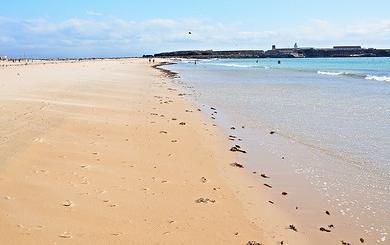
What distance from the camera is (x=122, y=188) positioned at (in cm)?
642

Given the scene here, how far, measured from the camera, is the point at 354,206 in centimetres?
649

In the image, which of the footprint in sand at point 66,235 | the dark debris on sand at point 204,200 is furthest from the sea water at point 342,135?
the footprint in sand at point 66,235

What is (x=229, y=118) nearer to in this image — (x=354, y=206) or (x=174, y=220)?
(x=354, y=206)

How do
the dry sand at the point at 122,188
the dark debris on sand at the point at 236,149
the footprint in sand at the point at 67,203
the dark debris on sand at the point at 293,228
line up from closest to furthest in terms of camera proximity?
the dry sand at the point at 122,188
the footprint in sand at the point at 67,203
the dark debris on sand at the point at 293,228
the dark debris on sand at the point at 236,149

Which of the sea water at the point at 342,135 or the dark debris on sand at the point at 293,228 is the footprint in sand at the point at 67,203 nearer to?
the dark debris on sand at the point at 293,228

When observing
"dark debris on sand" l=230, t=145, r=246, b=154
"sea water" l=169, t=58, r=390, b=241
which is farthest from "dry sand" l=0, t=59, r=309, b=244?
"sea water" l=169, t=58, r=390, b=241

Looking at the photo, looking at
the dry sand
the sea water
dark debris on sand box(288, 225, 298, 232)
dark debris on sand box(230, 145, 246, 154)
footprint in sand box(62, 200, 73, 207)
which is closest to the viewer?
the dry sand

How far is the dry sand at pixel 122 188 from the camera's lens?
4918mm

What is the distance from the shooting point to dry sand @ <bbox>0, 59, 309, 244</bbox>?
492 cm

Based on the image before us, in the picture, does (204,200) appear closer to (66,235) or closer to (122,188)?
(122,188)

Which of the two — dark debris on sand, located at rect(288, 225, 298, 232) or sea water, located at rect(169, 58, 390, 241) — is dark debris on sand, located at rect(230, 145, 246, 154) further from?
dark debris on sand, located at rect(288, 225, 298, 232)

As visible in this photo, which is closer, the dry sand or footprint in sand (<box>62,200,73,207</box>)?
the dry sand

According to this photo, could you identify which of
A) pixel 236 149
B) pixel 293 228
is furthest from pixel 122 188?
pixel 236 149

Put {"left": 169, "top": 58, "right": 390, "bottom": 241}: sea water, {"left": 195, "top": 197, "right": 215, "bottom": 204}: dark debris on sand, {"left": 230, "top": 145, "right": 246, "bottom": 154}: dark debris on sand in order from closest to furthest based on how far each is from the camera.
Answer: {"left": 195, "top": 197, "right": 215, "bottom": 204}: dark debris on sand → {"left": 169, "top": 58, "right": 390, "bottom": 241}: sea water → {"left": 230, "top": 145, "right": 246, "bottom": 154}: dark debris on sand
